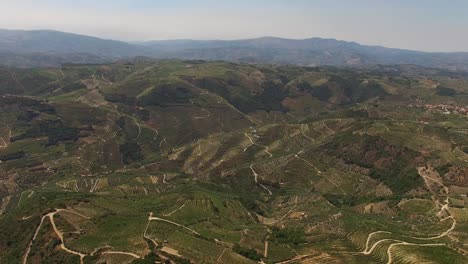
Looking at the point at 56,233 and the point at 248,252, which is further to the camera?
the point at 56,233

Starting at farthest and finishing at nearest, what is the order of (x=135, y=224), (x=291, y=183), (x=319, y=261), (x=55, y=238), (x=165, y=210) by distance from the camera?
(x=291, y=183) → (x=165, y=210) → (x=135, y=224) → (x=55, y=238) → (x=319, y=261)

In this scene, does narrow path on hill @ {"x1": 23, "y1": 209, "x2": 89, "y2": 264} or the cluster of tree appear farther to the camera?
the cluster of tree

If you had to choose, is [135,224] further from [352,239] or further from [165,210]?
[352,239]

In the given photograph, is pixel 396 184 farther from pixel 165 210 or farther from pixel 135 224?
pixel 135 224

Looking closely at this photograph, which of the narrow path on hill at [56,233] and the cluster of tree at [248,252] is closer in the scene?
the narrow path on hill at [56,233]

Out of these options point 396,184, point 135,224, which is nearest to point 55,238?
point 135,224

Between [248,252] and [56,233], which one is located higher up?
[56,233]

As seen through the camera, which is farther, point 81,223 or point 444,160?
point 444,160

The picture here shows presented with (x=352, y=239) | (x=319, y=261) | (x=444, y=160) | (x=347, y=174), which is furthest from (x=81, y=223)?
(x=444, y=160)

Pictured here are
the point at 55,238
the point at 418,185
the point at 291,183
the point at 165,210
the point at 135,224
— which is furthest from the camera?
the point at 291,183

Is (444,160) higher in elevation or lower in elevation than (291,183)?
higher
